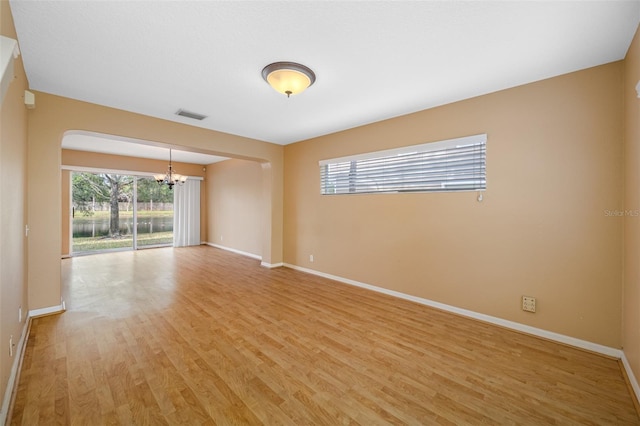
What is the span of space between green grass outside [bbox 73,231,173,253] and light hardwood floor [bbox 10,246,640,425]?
4.56m

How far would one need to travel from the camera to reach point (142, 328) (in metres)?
2.66

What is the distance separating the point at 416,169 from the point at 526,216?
1.33 metres

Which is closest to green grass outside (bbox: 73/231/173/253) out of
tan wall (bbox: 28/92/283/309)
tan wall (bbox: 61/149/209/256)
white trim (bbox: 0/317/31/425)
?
tan wall (bbox: 61/149/209/256)

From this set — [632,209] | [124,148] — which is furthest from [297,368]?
[124,148]

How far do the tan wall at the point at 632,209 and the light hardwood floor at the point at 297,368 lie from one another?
0.31 m

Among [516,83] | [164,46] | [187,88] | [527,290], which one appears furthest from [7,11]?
[527,290]

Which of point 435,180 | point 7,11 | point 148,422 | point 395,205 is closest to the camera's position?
point 148,422

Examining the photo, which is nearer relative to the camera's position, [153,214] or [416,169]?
[416,169]

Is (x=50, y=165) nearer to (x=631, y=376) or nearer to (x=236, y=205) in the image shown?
(x=236, y=205)

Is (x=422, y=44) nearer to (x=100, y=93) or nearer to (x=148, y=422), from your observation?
(x=148, y=422)

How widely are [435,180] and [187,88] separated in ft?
10.2

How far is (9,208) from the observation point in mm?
1779

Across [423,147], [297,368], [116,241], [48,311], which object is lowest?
[297,368]

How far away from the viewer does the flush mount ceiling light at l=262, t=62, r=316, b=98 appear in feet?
7.50
